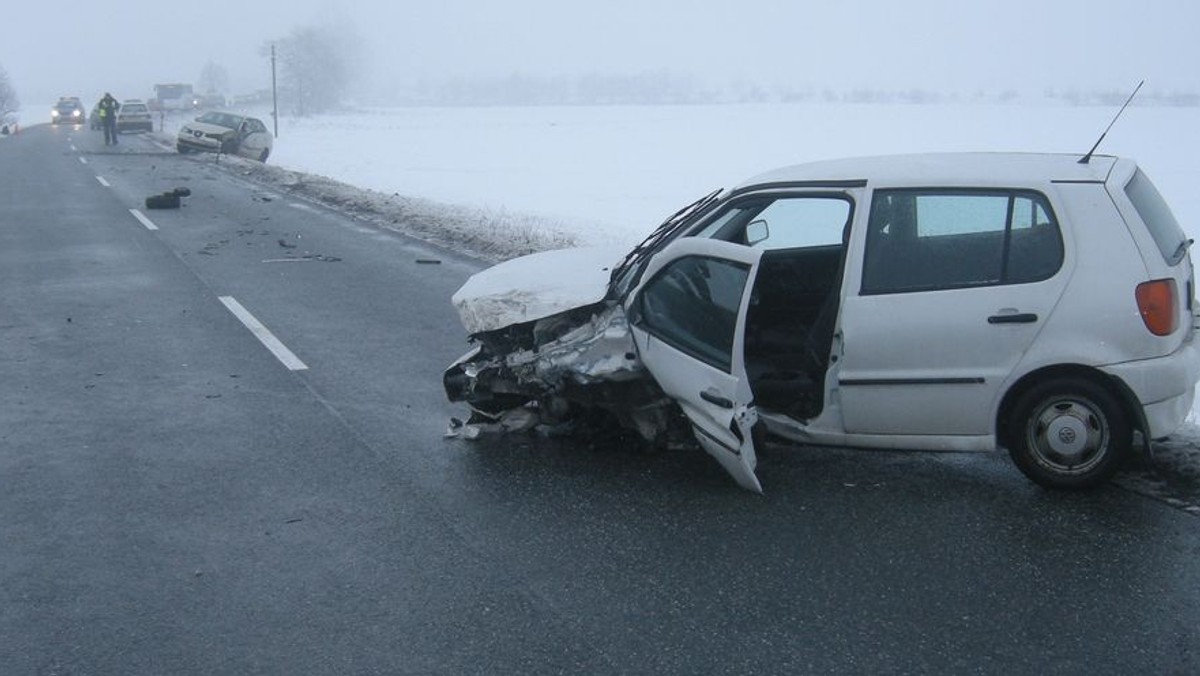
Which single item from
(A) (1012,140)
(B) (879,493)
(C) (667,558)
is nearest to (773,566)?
(C) (667,558)

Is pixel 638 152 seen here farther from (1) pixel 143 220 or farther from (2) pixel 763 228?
(2) pixel 763 228

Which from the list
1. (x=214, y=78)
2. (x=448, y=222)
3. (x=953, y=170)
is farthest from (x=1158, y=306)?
(x=214, y=78)

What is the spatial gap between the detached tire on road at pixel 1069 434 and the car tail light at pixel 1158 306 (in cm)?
37

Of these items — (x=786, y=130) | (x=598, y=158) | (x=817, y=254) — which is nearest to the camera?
(x=817, y=254)

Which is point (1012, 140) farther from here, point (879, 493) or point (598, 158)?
point (879, 493)

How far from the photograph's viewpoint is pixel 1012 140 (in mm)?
51438

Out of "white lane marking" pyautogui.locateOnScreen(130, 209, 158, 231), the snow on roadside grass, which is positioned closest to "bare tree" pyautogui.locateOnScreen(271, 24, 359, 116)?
the snow on roadside grass

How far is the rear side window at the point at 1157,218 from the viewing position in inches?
217

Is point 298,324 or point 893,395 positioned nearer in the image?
point 893,395

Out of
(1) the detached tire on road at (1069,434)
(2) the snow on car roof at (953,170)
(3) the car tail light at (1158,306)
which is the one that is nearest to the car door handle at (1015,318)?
(1) the detached tire on road at (1069,434)

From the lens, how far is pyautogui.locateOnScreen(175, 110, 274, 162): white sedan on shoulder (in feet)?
122

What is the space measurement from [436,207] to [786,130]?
50.5 m

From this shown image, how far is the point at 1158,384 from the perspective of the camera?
5277 millimetres

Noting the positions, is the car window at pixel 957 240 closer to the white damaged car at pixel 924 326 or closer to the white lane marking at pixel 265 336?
the white damaged car at pixel 924 326
